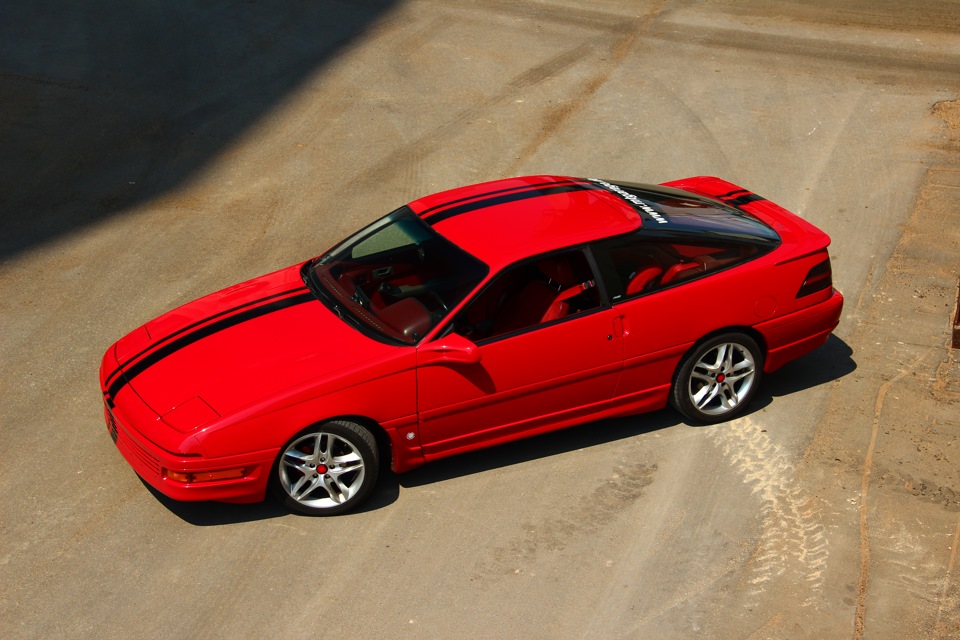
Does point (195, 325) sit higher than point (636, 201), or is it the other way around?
point (636, 201)

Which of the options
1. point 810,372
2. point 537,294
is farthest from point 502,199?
point 810,372

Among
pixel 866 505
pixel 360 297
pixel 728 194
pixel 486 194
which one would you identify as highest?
pixel 486 194

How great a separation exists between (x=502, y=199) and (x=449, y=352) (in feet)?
4.78

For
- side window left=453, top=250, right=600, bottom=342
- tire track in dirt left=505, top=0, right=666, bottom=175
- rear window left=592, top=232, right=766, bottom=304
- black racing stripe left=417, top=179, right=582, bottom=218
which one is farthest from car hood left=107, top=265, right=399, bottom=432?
tire track in dirt left=505, top=0, right=666, bottom=175

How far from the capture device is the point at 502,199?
7.25 metres

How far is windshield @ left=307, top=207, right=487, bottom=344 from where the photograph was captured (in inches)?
253

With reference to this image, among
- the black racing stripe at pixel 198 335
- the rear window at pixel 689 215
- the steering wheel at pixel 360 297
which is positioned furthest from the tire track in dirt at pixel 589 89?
the black racing stripe at pixel 198 335

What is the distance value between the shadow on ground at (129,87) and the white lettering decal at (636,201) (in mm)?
5216

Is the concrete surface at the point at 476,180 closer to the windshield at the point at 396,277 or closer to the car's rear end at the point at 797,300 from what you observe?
the car's rear end at the point at 797,300

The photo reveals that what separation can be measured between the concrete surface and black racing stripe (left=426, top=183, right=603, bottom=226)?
1.59 metres

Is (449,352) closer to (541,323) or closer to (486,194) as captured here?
(541,323)

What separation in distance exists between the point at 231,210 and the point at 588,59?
539cm

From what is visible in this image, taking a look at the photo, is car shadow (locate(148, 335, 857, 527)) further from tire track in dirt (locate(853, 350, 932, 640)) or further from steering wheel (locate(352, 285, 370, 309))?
steering wheel (locate(352, 285, 370, 309))

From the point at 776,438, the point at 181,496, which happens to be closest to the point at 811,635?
the point at 776,438
